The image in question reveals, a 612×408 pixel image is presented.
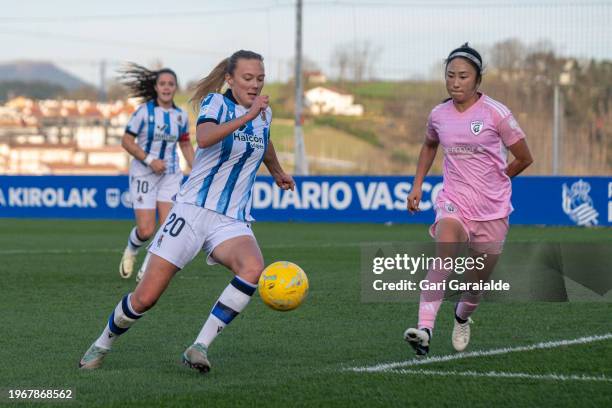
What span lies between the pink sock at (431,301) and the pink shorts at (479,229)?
0.96 feet

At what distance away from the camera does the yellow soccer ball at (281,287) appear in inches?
300

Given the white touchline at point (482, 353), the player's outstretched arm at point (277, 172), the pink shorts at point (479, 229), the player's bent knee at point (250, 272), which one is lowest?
the white touchline at point (482, 353)

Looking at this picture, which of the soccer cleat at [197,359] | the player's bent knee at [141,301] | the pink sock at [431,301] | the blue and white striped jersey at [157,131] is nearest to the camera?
the soccer cleat at [197,359]

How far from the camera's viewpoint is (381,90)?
3353 centimetres

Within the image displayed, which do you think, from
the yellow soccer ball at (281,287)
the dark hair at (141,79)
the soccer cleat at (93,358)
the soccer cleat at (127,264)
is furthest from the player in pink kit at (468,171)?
the dark hair at (141,79)

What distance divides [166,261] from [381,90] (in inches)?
1037

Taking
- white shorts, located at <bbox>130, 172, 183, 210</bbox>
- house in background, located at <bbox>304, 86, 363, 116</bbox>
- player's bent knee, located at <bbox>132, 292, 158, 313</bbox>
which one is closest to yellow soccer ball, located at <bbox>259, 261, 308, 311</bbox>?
player's bent knee, located at <bbox>132, 292, 158, 313</bbox>

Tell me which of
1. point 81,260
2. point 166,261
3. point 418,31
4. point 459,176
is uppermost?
point 418,31

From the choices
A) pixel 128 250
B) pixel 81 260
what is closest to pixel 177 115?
pixel 128 250

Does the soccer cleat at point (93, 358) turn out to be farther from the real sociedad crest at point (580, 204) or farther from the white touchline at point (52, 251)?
the real sociedad crest at point (580, 204)

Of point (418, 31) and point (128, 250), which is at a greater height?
point (418, 31)

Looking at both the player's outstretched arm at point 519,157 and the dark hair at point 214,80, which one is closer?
the dark hair at point 214,80

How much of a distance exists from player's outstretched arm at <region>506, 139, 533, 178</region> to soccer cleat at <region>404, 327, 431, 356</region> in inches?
53.3

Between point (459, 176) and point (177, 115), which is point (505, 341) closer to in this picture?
point (459, 176)
